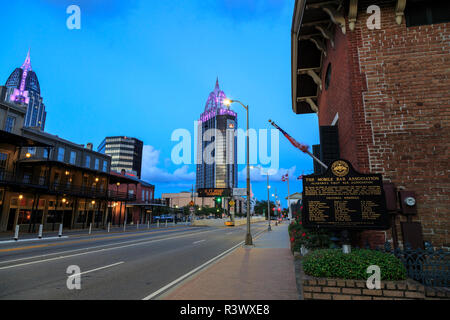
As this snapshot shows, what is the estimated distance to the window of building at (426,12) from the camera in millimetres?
7957

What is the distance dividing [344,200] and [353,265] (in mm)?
1767

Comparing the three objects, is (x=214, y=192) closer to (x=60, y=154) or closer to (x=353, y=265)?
(x=60, y=154)

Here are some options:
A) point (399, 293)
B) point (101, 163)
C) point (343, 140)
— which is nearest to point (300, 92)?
point (343, 140)

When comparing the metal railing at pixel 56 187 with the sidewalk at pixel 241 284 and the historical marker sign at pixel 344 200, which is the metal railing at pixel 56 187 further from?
the historical marker sign at pixel 344 200

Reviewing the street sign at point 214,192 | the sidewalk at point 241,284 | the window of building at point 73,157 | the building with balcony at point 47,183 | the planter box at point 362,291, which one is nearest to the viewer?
the planter box at point 362,291

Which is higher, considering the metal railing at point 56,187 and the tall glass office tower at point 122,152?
the tall glass office tower at point 122,152

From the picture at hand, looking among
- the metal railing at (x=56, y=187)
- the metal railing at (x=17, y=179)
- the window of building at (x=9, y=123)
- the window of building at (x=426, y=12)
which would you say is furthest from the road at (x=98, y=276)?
the window of building at (x=9, y=123)

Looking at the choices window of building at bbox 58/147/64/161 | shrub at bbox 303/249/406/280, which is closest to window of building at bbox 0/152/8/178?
window of building at bbox 58/147/64/161

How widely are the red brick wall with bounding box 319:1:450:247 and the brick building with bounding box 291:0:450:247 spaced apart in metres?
0.02

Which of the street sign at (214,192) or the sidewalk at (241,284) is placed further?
the street sign at (214,192)

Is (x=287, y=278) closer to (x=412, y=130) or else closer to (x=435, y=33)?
(x=412, y=130)

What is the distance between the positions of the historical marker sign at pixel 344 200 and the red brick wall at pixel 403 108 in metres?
1.65

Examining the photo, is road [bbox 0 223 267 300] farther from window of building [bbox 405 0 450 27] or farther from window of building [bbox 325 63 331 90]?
window of building [bbox 405 0 450 27]
